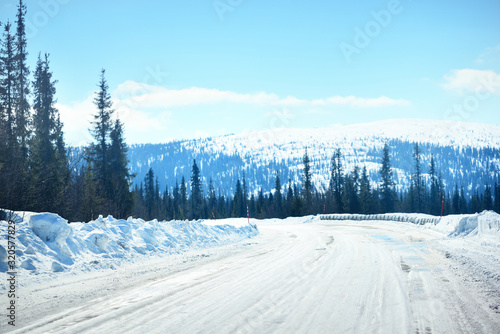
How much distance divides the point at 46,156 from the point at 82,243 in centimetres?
1673

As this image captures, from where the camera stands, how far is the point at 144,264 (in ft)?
33.6

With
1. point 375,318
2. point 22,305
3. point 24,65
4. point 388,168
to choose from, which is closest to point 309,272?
point 375,318

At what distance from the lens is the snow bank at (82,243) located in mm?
8500

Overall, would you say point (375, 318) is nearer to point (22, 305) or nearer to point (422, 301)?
point (422, 301)

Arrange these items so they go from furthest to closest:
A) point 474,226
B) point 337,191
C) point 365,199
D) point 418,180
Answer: point 418,180 → point 365,199 → point 337,191 → point 474,226

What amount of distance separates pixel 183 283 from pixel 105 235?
4.65 m

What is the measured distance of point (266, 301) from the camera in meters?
5.87

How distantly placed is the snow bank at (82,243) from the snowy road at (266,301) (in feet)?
3.49

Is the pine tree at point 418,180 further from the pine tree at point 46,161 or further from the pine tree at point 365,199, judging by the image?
the pine tree at point 46,161

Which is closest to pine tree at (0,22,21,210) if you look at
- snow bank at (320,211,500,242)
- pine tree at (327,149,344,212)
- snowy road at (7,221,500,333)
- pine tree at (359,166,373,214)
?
snowy road at (7,221,500,333)

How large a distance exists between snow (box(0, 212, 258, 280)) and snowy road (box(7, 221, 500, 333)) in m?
1.03

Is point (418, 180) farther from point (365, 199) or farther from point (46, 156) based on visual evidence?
point (46, 156)

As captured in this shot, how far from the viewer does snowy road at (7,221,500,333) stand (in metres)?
4.70

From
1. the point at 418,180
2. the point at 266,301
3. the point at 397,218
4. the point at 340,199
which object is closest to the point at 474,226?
the point at 266,301
